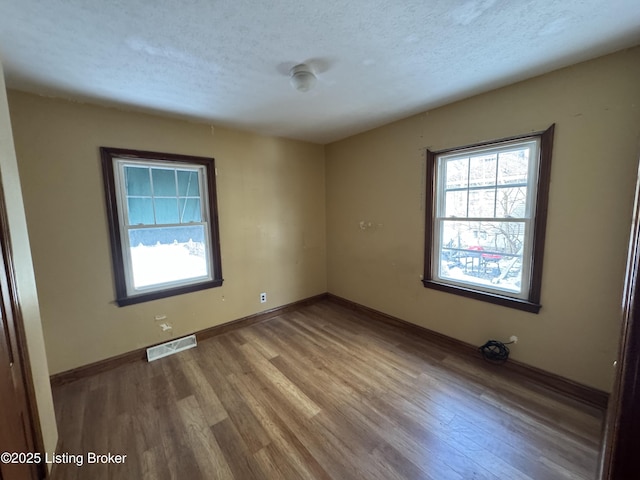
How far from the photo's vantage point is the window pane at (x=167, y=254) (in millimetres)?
2588

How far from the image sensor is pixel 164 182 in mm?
2686

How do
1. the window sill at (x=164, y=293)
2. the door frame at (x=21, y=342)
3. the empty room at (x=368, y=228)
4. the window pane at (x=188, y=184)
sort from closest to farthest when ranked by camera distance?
the door frame at (x=21, y=342) → the empty room at (x=368, y=228) → the window sill at (x=164, y=293) → the window pane at (x=188, y=184)

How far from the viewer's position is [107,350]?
7.94 ft

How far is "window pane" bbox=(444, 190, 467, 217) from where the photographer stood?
8.32 feet

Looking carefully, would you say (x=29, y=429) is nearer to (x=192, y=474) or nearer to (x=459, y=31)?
(x=192, y=474)

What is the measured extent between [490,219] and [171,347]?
3.42 meters

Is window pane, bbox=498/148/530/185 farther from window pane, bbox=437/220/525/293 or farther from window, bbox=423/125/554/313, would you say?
window pane, bbox=437/220/525/293

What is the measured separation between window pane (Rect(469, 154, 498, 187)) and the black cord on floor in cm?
146

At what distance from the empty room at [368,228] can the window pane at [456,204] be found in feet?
0.07

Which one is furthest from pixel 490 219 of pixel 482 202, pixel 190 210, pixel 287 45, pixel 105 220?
pixel 105 220

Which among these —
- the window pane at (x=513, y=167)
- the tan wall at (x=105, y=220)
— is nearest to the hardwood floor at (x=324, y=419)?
the tan wall at (x=105, y=220)

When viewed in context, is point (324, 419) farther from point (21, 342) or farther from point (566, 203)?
point (566, 203)

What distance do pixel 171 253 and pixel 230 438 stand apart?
6.28 ft

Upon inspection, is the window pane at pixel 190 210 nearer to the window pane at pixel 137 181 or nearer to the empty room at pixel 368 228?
the empty room at pixel 368 228
